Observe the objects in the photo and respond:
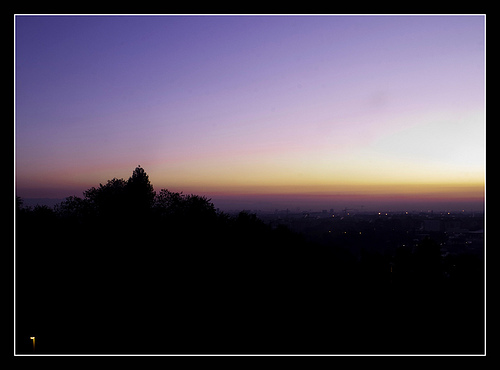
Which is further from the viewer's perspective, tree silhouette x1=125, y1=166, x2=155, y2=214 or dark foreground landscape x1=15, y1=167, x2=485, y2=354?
tree silhouette x1=125, y1=166, x2=155, y2=214

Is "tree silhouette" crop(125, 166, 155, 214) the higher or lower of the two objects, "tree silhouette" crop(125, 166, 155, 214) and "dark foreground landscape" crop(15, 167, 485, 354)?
the higher

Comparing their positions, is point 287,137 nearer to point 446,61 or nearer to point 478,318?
point 446,61

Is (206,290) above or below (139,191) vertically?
below

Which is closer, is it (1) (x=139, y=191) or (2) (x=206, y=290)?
(2) (x=206, y=290)

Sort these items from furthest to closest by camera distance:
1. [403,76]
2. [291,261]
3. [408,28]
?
[291,261]
[403,76]
[408,28]

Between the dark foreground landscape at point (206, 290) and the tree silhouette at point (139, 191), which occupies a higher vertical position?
the tree silhouette at point (139, 191)

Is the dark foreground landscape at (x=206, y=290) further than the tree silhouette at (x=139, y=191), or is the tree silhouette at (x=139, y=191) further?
the tree silhouette at (x=139, y=191)

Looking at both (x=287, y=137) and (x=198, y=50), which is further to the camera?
(x=287, y=137)

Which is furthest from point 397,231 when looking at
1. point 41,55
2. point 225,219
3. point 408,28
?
point 41,55
